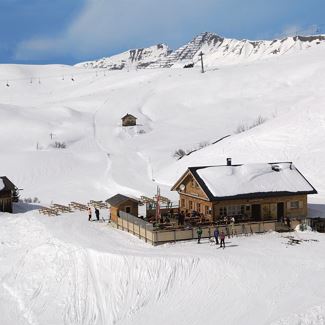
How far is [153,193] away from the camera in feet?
159

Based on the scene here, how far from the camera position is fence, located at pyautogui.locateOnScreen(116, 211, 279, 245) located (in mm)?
28875

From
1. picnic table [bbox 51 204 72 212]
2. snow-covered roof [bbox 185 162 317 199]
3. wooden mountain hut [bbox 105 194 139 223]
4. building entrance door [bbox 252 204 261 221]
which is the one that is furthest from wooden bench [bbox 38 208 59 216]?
building entrance door [bbox 252 204 261 221]

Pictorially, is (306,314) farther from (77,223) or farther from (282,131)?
(282,131)

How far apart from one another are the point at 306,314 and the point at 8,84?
590 feet

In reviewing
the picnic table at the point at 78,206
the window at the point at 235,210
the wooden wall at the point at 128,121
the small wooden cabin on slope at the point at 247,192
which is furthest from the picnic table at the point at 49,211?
the wooden wall at the point at 128,121

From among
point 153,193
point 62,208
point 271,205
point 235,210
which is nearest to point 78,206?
point 62,208

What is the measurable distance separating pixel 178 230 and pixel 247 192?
6.21 meters

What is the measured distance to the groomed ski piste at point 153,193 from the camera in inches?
867

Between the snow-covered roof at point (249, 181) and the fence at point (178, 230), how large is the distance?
2604mm

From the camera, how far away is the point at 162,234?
28.8 metres

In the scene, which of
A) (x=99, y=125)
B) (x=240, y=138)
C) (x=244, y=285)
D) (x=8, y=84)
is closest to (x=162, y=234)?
(x=244, y=285)

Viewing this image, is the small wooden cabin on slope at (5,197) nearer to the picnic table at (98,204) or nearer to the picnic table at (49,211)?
the picnic table at (49,211)

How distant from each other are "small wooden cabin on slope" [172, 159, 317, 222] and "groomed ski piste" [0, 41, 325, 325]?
10.7ft

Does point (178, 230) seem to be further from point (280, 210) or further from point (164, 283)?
point (280, 210)
